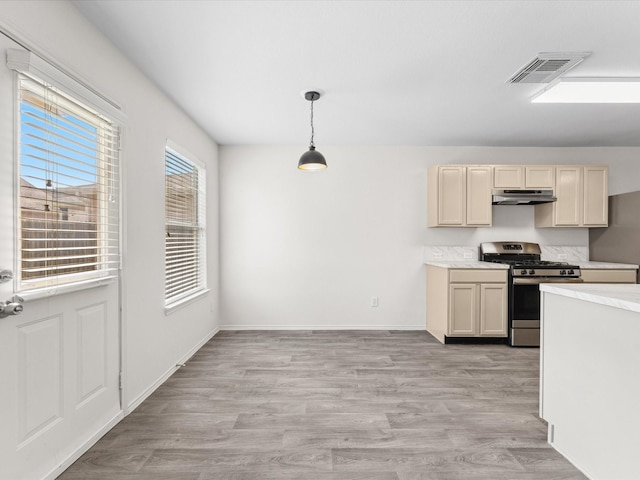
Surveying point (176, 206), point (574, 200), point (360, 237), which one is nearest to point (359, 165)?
point (360, 237)

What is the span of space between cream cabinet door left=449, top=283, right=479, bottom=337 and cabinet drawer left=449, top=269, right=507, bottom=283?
6 centimetres

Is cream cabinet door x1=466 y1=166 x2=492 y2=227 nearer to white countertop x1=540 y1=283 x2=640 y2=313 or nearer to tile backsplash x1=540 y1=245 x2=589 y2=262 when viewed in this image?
tile backsplash x1=540 y1=245 x2=589 y2=262

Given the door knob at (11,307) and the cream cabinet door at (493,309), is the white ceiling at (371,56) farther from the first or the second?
the cream cabinet door at (493,309)

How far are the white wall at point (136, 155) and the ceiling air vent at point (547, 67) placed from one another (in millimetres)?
2925

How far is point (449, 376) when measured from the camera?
3.16 meters

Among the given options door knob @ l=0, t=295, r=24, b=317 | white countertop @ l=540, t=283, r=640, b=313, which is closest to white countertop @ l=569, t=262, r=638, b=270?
white countertop @ l=540, t=283, r=640, b=313

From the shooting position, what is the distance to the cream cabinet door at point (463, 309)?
13.5 ft

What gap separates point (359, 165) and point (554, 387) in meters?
3.45

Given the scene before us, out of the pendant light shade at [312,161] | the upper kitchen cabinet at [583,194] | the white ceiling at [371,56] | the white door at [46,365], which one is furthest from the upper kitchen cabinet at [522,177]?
the white door at [46,365]

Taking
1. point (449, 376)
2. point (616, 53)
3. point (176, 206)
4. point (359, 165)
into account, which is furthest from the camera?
point (359, 165)

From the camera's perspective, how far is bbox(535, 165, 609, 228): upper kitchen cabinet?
4.41 meters

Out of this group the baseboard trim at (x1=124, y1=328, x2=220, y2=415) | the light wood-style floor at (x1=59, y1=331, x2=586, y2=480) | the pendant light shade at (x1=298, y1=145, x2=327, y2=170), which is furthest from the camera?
the pendant light shade at (x1=298, y1=145, x2=327, y2=170)

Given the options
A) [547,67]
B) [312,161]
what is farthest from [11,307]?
[547,67]

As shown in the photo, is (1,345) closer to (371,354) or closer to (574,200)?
(371,354)
